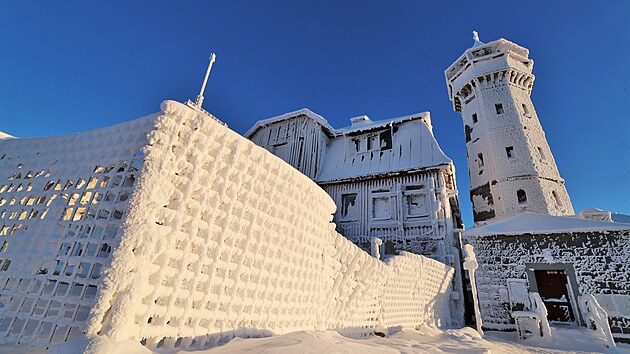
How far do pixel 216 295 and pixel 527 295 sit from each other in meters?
12.5

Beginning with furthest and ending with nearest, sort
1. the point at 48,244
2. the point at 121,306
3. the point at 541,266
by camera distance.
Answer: the point at 541,266 → the point at 48,244 → the point at 121,306

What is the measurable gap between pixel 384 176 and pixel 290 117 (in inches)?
307

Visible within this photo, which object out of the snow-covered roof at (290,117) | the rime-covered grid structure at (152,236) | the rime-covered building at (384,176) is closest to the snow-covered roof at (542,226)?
the rime-covered building at (384,176)

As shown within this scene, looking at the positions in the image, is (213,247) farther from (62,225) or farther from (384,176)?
(384,176)

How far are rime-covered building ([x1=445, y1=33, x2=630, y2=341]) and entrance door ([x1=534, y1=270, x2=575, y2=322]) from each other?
3 cm

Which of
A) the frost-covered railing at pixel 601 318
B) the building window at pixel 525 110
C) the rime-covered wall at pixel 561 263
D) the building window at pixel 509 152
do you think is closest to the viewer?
the frost-covered railing at pixel 601 318

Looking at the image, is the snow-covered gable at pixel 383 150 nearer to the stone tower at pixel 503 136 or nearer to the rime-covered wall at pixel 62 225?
the stone tower at pixel 503 136

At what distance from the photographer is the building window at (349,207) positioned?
13797mm

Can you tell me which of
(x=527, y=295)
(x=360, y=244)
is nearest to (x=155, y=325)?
(x=360, y=244)

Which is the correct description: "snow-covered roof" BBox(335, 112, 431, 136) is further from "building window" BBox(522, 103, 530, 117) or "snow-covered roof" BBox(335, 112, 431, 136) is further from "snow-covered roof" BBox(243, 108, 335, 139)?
"building window" BBox(522, 103, 530, 117)

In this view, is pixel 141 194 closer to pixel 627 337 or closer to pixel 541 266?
pixel 541 266

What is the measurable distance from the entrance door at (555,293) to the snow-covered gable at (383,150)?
6.11 meters

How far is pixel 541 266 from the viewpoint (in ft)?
33.9

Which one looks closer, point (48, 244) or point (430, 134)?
point (48, 244)
